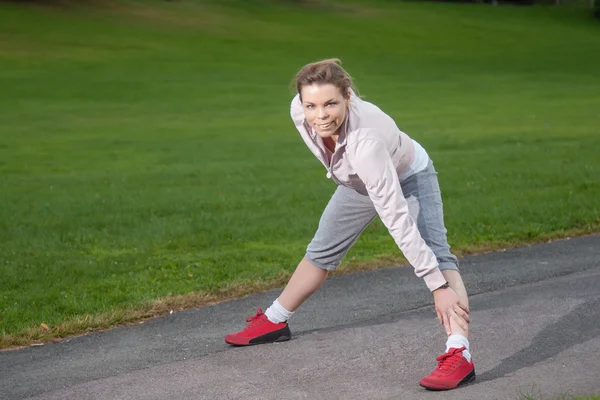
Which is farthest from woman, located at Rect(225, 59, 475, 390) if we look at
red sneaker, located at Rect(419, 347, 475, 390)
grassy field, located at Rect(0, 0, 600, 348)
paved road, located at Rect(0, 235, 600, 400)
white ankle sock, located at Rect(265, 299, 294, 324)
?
grassy field, located at Rect(0, 0, 600, 348)

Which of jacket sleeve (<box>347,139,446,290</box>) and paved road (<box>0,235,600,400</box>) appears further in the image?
paved road (<box>0,235,600,400</box>)

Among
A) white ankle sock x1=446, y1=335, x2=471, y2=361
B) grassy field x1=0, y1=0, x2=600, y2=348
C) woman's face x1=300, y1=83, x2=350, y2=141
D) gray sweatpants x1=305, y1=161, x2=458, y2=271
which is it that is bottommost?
grassy field x1=0, y1=0, x2=600, y2=348

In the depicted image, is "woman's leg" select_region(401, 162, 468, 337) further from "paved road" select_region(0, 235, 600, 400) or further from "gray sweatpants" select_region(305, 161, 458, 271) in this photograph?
"paved road" select_region(0, 235, 600, 400)

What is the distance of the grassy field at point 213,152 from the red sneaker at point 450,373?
2468mm

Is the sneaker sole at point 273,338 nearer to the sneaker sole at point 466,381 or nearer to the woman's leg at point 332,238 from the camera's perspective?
the woman's leg at point 332,238

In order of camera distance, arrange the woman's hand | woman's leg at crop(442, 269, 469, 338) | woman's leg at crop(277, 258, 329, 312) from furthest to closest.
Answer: woman's leg at crop(277, 258, 329, 312)
woman's leg at crop(442, 269, 469, 338)
the woman's hand

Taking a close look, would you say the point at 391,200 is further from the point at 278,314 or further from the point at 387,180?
the point at 278,314

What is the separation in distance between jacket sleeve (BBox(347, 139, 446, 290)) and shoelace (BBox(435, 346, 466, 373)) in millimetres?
373

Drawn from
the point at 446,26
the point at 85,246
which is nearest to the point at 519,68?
the point at 446,26

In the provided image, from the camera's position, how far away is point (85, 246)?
9.19 metres

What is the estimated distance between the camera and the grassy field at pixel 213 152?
26.7 feet

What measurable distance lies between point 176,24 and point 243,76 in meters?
13.7

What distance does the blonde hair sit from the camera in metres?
4.81

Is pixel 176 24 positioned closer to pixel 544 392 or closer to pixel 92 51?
pixel 92 51
